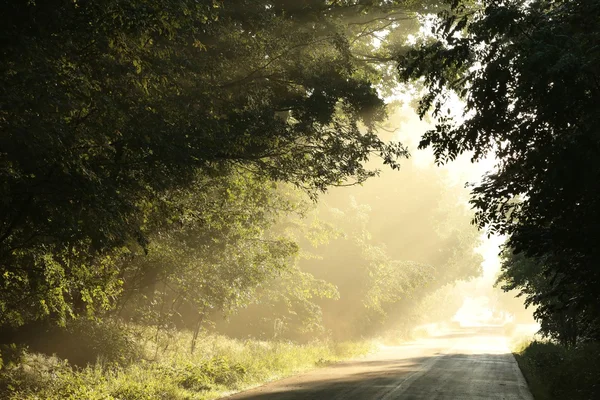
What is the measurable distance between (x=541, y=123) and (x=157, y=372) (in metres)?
11.6

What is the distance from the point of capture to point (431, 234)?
188ft

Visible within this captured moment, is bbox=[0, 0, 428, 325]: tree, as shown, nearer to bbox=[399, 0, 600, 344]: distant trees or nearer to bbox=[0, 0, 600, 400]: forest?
bbox=[0, 0, 600, 400]: forest

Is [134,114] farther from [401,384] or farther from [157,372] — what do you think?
[401,384]

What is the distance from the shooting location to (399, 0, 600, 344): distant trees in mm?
7656

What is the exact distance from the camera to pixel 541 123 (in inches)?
349

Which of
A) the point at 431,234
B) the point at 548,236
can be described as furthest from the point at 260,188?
the point at 431,234

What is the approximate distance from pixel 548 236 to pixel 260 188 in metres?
9.88

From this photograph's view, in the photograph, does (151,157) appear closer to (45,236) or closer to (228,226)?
(45,236)

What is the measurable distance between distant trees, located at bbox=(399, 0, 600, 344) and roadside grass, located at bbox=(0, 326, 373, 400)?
8529mm

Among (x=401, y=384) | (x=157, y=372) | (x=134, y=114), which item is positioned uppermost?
(x=134, y=114)

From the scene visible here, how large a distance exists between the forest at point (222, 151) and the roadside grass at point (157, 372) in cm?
8

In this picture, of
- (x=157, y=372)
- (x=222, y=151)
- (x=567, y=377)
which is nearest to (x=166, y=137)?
(x=222, y=151)

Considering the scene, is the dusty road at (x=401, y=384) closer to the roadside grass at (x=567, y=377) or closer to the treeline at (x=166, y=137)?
the roadside grass at (x=567, y=377)

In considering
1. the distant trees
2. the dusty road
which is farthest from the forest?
the dusty road
